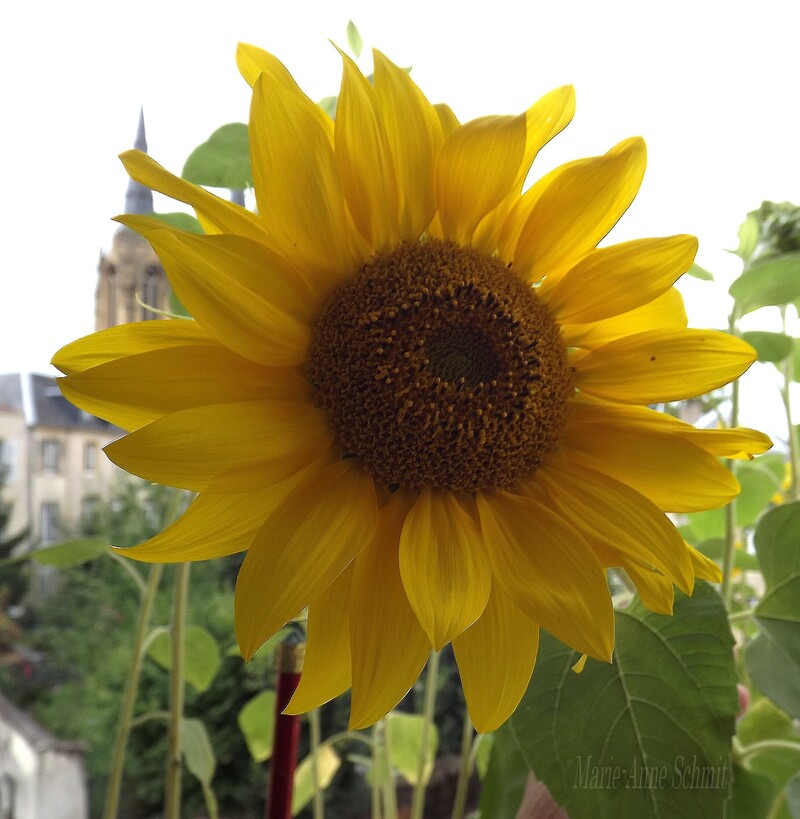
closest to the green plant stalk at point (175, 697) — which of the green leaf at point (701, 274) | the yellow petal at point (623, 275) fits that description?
the yellow petal at point (623, 275)

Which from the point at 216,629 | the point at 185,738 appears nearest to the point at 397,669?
the point at 185,738

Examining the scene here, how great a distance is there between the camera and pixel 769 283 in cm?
42

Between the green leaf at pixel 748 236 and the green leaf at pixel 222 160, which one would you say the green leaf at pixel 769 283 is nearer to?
the green leaf at pixel 748 236

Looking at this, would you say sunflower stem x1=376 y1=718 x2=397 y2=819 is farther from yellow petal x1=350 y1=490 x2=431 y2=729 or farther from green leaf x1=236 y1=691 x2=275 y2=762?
yellow petal x1=350 y1=490 x2=431 y2=729

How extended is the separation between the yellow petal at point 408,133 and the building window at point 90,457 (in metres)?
0.65

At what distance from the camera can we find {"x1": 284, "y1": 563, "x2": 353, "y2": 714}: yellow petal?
28cm

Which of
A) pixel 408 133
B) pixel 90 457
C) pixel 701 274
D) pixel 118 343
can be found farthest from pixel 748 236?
pixel 90 457

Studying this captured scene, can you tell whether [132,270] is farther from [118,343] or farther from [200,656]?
[118,343]

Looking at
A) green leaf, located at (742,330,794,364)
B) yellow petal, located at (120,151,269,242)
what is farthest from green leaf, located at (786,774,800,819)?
yellow petal, located at (120,151,269,242)

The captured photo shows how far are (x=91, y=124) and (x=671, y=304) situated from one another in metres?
0.76

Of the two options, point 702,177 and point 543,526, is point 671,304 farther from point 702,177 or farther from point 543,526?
point 702,177

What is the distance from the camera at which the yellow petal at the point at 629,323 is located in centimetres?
35

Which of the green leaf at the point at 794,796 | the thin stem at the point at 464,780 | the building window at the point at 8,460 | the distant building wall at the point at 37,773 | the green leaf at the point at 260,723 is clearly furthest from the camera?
the building window at the point at 8,460

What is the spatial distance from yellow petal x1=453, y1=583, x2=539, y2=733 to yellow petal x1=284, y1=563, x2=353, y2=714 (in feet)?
0.14
